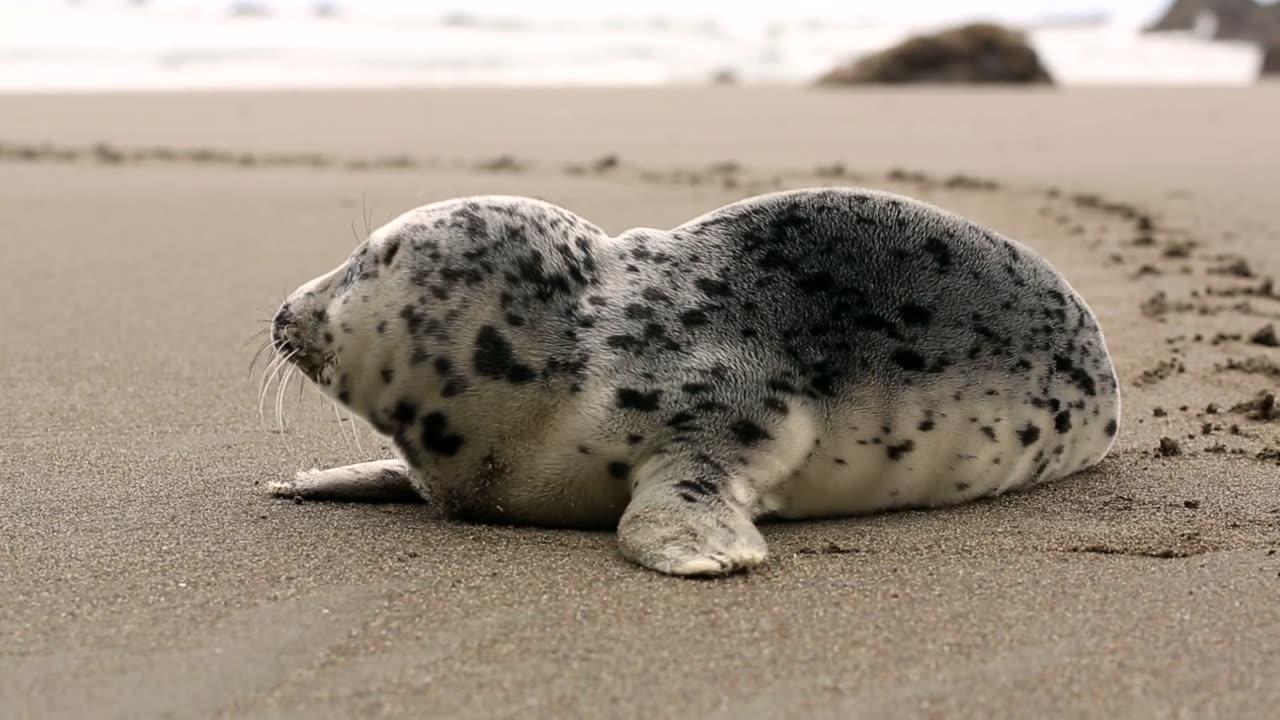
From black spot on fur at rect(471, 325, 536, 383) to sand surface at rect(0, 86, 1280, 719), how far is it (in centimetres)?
30

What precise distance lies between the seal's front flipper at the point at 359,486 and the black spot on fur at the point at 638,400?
1.91ft

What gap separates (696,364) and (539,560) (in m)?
0.50

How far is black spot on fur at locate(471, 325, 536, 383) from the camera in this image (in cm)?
288

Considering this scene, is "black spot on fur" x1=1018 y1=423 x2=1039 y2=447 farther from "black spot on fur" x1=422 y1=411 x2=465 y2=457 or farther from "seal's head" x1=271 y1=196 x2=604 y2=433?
"black spot on fur" x1=422 y1=411 x2=465 y2=457

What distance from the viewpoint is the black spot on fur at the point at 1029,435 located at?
3.15 metres

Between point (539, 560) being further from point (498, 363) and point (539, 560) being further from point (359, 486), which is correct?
point (359, 486)

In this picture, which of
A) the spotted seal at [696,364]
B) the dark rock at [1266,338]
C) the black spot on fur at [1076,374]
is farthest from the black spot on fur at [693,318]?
the dark rock at [1266,338]

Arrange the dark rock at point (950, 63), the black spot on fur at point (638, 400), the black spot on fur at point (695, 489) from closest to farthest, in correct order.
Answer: the black spot on fur at point (695, 489), the black spot on fur at point (638, 400), the dark rock at point (950, 63)

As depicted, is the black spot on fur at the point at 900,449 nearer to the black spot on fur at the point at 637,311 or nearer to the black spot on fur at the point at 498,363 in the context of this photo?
the black spot on fur at the point at 637,311

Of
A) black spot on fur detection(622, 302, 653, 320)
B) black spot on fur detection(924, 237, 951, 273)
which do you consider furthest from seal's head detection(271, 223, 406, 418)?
black spot on fur detection(924, 237, 951, 273)

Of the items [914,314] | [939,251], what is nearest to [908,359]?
[914,314]

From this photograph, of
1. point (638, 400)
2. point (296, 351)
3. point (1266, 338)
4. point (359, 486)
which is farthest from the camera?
point (1266, 338)

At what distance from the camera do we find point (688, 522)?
2.70m

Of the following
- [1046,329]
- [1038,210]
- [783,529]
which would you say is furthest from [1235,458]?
[1038,210]
